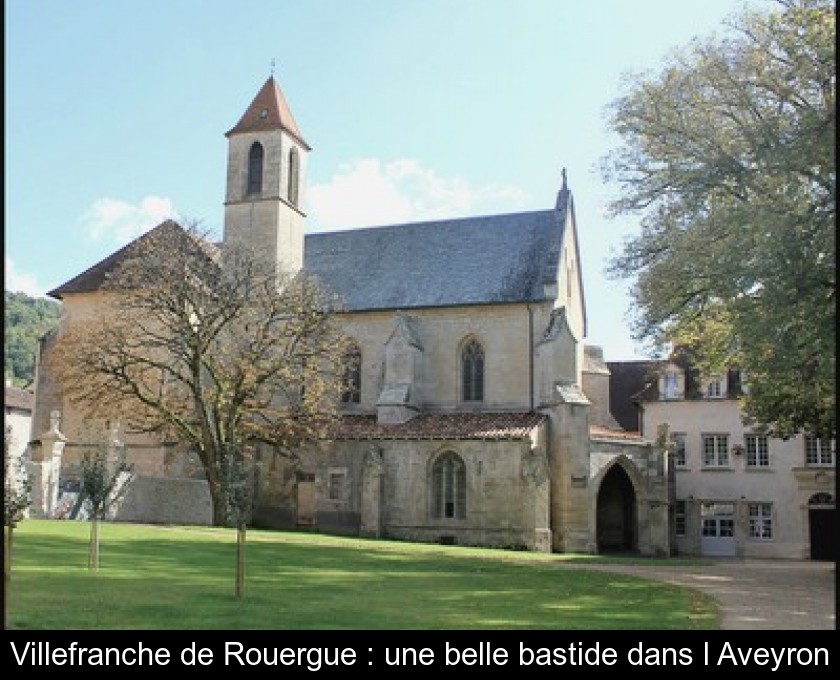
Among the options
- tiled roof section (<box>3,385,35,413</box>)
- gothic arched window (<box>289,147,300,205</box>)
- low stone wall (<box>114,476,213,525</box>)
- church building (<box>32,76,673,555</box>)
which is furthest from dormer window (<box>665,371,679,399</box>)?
tiled roof section (<box>3,385,35,413</box>)

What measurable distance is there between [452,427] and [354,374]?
722 centimetres

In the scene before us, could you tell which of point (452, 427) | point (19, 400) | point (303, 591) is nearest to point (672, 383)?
point (452, 427)

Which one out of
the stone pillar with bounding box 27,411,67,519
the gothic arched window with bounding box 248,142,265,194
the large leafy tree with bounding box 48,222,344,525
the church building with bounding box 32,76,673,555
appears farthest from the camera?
the gothic arched window with bounding box 248,142,265,194

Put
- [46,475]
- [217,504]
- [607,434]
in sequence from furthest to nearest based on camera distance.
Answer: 1. [607,434]
2. [217,504]
3. [46,475]

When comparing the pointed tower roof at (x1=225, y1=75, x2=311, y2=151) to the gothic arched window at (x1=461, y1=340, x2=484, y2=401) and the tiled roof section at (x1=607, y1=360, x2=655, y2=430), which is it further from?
the tiled roof section at (x1=607, y1=360, x2=655, y2=430)

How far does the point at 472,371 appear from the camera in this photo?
40.4 metres

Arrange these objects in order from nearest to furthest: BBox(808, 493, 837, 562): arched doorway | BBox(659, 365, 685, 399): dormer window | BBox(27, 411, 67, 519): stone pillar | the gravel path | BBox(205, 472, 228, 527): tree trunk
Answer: the gravel path → BBox(27, 411, 67, 519): stone pillar → BBox(205, 472, 228, 527): tree trunk → BBox(808, 493, 837, 562): arched doorway → BBox(659, 365, 685, 399): dormer window

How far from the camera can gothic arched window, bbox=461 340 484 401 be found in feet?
132

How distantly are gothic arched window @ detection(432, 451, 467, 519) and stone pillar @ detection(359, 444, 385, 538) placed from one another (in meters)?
2.15

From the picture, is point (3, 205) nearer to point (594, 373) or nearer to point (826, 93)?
point (826, 93)

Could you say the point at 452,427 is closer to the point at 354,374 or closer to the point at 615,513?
the point at 354,374

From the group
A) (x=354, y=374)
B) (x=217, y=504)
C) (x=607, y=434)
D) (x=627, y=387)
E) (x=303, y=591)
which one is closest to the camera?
(x=303, y=591)

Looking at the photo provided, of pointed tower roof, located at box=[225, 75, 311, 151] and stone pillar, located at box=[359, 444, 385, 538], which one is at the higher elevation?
pointed tower roof, located at box=[225, 75, 311, 151]
